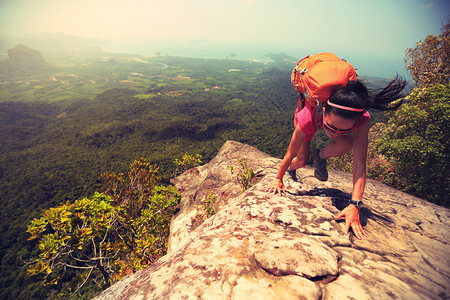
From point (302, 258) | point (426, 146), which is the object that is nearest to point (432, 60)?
point (426, 146)

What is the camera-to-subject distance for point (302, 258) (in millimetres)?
2277

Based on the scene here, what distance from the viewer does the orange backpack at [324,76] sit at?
2.57 metres

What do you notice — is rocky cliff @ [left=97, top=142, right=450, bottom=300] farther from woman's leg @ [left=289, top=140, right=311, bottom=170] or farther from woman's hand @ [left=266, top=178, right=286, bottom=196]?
woman's leg @ [left=289, top=140, right=311, bottom=170]

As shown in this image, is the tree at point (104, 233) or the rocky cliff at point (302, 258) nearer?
the rocky cliff at point (302, 258)

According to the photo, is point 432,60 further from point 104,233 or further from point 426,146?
point 104,233

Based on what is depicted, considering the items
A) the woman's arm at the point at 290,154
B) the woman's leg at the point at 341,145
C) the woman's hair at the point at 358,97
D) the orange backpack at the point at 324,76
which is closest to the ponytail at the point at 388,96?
the woman's hair at the point at 358,97

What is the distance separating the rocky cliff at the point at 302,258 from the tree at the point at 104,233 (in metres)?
2.56

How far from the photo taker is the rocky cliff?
77.7 inches

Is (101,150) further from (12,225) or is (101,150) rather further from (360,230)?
(360,230)

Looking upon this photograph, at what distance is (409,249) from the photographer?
113 inches

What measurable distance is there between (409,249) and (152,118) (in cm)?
11804

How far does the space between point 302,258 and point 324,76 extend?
2.48 m

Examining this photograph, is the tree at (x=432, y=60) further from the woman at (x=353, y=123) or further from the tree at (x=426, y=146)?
the woman at (x=353, y=123)

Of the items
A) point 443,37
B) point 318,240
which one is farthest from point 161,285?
point 443,37
